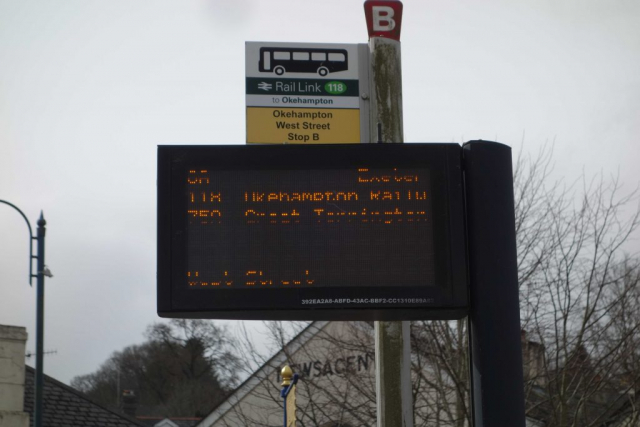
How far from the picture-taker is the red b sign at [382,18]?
274 inches

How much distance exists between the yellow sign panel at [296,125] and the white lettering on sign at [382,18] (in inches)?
26.3

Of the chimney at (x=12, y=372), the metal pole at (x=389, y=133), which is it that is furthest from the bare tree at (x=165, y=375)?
the metal pole at (x=389, y=133)

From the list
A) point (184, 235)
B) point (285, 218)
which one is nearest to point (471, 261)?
point (285, 218)

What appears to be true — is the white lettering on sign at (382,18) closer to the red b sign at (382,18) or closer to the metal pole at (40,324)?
the red b sign at (382,18)

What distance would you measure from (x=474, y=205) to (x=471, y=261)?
0.28m

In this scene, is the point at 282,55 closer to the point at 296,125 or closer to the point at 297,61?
the point at 297,61

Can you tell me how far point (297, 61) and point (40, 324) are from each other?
10.8 m

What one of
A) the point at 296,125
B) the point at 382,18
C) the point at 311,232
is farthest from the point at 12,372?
the point at 311,232

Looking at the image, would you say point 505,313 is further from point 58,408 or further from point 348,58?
point 58,408

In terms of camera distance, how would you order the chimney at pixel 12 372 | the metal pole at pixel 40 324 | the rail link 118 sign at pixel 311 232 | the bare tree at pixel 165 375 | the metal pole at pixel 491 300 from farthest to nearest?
the bare tree at pixel 165 375 < the chimney at pixel 12 372 < the metal pole at pixel 40 324 < the metal pole at pixel 491 300 < the rail link 118 sign at pixel 311 232

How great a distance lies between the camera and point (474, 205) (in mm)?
4898

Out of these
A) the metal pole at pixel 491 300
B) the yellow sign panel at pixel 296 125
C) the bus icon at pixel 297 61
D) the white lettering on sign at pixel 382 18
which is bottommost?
the metal pole at pixel 491 300

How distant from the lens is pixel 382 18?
22.9 ft

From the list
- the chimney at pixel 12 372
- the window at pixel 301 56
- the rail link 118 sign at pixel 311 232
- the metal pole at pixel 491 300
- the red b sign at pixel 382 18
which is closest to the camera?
the rail link 118 sign at pixel 311 232
